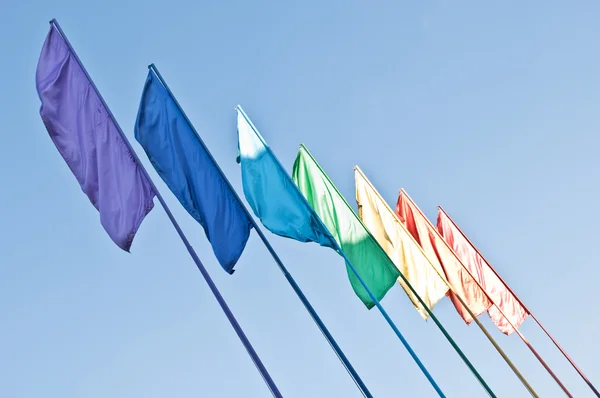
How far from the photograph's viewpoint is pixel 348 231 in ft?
43.7

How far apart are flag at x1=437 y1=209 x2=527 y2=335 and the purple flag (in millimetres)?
8565

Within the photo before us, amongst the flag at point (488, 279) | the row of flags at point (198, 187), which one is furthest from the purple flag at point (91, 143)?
the flag at point (488, 279)

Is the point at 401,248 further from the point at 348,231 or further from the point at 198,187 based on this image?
the point at 198,187

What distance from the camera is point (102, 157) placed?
10148mm

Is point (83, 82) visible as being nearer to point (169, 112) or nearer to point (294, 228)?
point (169, 112)

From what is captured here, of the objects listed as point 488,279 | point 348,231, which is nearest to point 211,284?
point 348,231

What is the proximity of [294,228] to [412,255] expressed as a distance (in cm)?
395

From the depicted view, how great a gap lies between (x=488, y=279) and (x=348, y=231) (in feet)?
14.9

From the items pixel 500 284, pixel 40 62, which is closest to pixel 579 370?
pixel 500 284

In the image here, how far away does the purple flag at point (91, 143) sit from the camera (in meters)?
9.73

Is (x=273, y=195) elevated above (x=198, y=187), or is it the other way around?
(x=198, y=187)

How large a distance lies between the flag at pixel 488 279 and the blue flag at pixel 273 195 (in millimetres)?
5745

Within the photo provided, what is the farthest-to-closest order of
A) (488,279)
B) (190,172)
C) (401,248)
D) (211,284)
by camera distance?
(488,279)
(401,248)
(190,172)
(211,284)

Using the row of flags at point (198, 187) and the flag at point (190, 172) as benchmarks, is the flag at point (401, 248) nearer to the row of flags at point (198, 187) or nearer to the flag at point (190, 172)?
the row of flags at point (198, 187)
